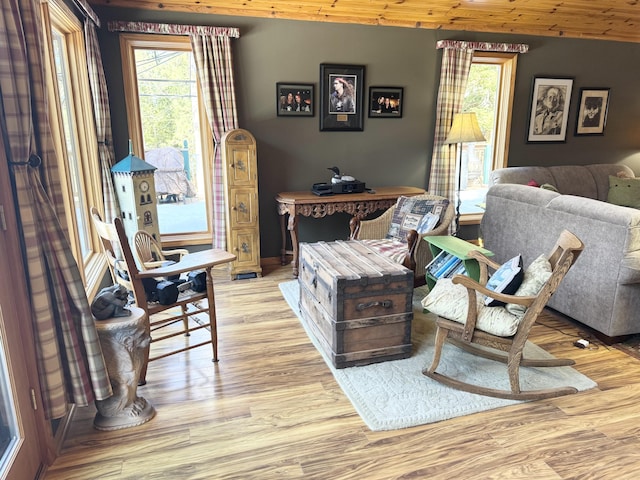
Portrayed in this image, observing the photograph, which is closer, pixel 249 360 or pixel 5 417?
pixel 5 417

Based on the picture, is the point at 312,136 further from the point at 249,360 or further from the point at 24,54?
the point at 24,54

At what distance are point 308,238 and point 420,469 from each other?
3092 millimetres

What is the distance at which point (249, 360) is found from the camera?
276cm

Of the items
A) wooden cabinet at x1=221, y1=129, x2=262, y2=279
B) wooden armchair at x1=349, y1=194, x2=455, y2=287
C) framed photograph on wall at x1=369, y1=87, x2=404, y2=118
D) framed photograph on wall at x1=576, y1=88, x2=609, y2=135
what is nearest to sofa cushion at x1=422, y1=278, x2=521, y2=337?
wooden armchair at x1=349, y1=194, x2=455, y2=287

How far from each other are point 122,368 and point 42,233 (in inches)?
29.5

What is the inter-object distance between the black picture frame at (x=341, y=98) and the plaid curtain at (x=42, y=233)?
2.98 metres

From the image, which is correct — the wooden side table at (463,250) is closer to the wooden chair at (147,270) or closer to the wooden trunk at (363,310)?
the wooden trunk at (363,310)

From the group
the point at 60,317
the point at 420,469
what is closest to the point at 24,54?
the point at 60,317

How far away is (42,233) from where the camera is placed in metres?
1.81

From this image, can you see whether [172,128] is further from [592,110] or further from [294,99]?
[592,110]

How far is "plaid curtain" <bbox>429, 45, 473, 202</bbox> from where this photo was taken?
15.5ft

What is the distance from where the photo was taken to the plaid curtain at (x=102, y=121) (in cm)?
353

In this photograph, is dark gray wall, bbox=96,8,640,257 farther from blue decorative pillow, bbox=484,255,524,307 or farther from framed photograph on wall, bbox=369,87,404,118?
blue decorative pillow, bbox=484,255,524,307

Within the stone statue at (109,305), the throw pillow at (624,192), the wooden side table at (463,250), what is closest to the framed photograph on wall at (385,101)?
the wooden side table at (463,250)
